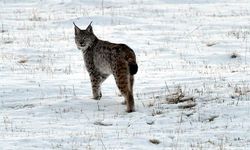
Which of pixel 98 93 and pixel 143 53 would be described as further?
pixel 143 53

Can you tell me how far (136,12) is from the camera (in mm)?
24891

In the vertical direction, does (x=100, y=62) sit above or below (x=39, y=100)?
above

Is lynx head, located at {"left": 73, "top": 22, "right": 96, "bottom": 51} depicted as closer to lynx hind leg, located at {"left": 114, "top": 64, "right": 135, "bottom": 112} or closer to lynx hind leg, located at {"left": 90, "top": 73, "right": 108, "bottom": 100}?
lynx hind leg, located at {"left": 90, "top": 73, "right": 108, "bottom": 100}

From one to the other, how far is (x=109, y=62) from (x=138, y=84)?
1.86 metres

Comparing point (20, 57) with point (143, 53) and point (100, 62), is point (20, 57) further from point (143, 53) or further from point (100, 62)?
point (100, 62)

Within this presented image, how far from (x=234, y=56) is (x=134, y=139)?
7.42 metres

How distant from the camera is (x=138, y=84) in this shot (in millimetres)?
13266

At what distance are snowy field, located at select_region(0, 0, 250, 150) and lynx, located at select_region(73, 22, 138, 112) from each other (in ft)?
1.11

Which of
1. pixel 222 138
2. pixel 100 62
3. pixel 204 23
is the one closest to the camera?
pixel 222 138

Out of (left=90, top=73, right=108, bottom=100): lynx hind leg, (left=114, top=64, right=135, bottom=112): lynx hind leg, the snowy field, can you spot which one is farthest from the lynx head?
(left=114, top=64, right=135, bottom=112): lynx hind leg

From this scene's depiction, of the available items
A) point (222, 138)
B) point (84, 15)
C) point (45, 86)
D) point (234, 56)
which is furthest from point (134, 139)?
point (84, 15)

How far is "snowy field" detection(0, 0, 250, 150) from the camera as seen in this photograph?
30.3 ft

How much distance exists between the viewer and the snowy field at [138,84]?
9250 millimetres

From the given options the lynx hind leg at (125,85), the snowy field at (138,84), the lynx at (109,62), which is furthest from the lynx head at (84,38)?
the lynx hind leg at (125,85)
